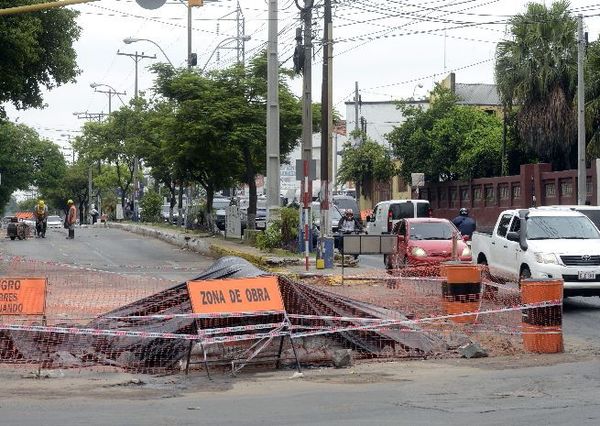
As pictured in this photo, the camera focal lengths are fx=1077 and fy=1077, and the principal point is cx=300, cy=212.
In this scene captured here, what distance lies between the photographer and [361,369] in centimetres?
1303

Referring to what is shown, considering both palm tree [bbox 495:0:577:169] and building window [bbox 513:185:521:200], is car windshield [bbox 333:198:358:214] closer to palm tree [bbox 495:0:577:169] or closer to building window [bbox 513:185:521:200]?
building window [bbox 513:185:521:200]

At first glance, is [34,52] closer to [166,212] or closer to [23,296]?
[23,296]

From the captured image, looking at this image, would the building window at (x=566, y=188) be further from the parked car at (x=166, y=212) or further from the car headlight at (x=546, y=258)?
the car headlight at (x=546, y=258)

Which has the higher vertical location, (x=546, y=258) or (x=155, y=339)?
(x=546, y=258)

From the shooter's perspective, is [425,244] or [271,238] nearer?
[425,244]

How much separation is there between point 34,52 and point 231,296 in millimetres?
19656

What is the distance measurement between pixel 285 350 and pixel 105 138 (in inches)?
2719

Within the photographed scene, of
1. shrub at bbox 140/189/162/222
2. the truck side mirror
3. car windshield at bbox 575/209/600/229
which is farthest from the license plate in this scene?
shrub at bbox 140/189/162/222

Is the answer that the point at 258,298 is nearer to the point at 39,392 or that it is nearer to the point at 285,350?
the point at 285,350

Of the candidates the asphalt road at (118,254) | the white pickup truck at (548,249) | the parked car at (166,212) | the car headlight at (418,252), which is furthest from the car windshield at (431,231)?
the parked car at (166,212)

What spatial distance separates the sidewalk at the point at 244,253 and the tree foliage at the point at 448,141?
17122 mm

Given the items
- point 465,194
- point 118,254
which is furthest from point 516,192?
point 118,254

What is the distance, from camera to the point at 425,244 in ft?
83.1

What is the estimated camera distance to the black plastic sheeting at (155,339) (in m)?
13.1
